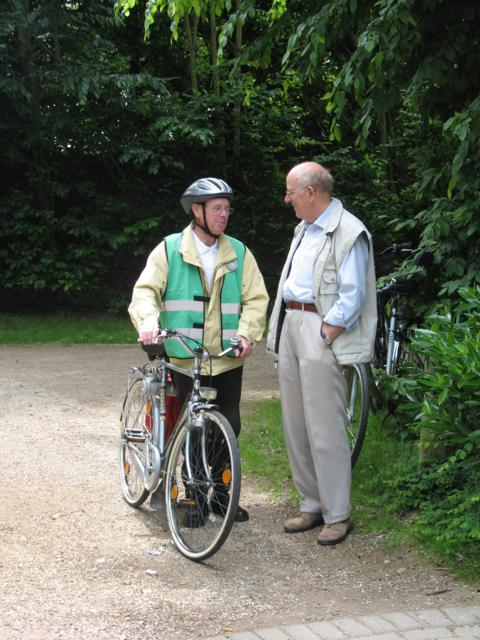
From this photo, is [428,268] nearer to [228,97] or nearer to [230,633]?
[230,633]

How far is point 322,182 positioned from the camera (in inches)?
201

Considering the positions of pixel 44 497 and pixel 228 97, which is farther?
pixel 228 97

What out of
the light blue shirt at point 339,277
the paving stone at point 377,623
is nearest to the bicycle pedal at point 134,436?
the light blue shirt at point 339,277

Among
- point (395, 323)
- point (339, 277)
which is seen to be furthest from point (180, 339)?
point (395, 323)

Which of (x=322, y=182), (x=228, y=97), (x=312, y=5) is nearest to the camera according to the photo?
(x=322, y=182)

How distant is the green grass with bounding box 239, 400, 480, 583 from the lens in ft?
15.7

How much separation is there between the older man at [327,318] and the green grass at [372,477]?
0.29 metres

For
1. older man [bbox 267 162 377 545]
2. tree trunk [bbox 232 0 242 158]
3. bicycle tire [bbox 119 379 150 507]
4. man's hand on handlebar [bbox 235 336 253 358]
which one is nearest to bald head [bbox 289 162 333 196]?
older man [bbox 267 162 377 545]

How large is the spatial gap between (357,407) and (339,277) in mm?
1594

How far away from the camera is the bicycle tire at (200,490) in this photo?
4.82 meters

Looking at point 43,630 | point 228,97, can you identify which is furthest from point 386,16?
point 228,97

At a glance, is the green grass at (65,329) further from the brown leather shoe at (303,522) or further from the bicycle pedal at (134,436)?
the brown leather shoe at (303,522)

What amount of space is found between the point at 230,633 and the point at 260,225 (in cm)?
1377

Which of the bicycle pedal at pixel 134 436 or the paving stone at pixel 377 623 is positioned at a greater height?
the bicycle pedal at pixel 134 436
